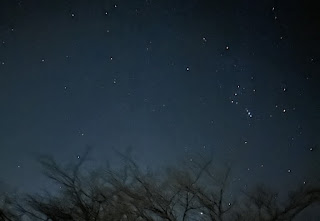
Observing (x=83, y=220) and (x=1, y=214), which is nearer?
(x=1, y=214)

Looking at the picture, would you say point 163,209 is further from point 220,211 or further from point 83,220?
point 83,220

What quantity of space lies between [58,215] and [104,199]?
192 centimetres

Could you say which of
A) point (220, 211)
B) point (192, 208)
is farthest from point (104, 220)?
point (220, 211)

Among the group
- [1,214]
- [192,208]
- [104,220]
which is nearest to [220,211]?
[192,208]

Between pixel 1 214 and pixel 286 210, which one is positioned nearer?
pixel 1 214

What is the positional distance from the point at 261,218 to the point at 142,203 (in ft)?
16.5

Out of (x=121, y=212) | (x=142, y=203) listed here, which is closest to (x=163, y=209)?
(x=142, y=203)

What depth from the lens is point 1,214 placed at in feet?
43.0

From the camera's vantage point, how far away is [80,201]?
548 inches

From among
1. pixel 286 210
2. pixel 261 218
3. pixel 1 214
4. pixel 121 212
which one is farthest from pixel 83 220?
pixel 286 210

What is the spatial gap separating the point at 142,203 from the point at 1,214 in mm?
Result: 5540

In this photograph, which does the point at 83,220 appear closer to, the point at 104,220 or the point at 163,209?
the point at 104,220

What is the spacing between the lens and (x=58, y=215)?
13500mm

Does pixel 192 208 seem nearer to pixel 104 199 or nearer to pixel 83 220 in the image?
pixel 104 199
